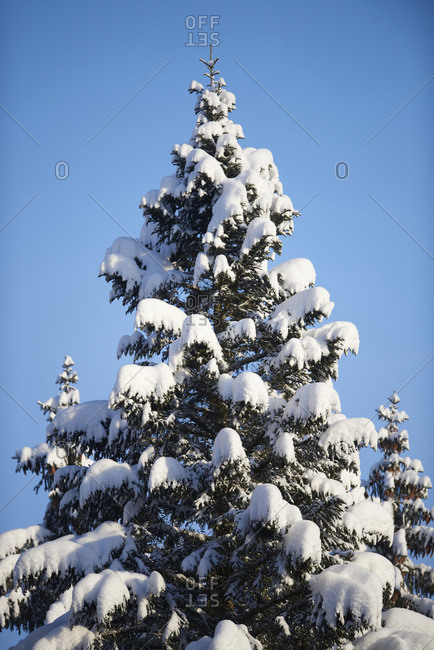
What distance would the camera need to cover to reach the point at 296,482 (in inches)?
332

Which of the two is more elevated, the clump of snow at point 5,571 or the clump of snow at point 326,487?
the clump of snow at point 326,487

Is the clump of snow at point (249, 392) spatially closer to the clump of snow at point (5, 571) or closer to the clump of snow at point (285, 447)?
the clump of snow at point (285, 447)

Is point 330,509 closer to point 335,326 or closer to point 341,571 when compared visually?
point 341,571

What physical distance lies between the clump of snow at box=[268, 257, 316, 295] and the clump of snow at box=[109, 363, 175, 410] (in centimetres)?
285

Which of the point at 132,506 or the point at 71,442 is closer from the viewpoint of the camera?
the point at 132,506

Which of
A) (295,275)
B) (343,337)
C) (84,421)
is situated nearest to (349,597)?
(343,337)

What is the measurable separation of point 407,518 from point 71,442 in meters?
12.0

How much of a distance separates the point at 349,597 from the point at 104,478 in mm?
3648

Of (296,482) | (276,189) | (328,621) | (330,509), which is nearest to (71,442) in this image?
(296,482)

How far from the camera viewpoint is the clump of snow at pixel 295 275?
9.51 m

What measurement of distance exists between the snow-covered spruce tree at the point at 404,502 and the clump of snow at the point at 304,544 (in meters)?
9.50

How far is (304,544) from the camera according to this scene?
617 centimetres

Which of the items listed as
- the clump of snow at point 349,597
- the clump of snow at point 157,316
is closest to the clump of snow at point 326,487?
the clump of snow at point 349,597

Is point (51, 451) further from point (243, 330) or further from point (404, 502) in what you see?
point (404, 502)
